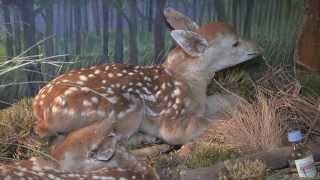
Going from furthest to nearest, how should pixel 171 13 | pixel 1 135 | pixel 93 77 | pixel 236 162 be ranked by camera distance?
pixel 171 13, pixel 93 77, pixel 1 135, pixel 236 162

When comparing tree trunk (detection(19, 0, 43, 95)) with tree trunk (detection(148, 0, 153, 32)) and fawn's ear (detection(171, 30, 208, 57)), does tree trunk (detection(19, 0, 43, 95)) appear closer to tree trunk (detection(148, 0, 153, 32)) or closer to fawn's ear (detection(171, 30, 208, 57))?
tree trunk (detection(148, 0, 153, 32))

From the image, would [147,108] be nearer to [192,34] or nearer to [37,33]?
[192,34]

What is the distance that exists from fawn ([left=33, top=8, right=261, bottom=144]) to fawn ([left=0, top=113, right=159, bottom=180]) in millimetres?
386

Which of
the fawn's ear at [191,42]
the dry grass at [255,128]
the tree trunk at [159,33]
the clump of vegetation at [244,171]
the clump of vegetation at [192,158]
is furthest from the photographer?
the tree trunk at [159,33]

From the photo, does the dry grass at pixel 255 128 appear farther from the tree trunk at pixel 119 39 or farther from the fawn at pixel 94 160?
the tree trunk at pixel 119 39

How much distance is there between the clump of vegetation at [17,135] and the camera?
4.43 meters

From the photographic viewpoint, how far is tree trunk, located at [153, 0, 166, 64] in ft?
18.6

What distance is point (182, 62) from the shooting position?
5133mm

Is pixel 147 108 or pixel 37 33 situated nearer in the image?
pixel 147 108

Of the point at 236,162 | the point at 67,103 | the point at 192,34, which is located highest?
the point at 192,34

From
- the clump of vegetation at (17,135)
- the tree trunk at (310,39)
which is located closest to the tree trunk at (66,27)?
the clump of vegetation at (17,135)

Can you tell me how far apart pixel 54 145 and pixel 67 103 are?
0.28 metres

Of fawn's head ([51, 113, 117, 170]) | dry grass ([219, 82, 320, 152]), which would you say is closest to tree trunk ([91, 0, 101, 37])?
dry grass ([219, 82, 320, 152])

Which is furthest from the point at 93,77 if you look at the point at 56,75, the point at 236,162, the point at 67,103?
the point at 236,162
